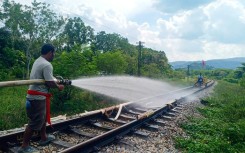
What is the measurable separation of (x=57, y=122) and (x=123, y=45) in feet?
197

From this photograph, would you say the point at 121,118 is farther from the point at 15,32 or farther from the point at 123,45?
the point at 123,45

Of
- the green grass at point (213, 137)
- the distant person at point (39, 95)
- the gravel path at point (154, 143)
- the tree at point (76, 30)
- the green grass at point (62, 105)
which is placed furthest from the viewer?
the tree at point (76, 30)

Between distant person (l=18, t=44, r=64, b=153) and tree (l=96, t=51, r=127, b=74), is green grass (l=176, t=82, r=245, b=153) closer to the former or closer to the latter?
distant person (l=18, t=44, r=64, b=153)

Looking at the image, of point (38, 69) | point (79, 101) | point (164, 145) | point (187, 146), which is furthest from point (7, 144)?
point (79, 101)

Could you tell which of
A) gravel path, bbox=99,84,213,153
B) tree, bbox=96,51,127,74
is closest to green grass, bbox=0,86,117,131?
gravel path, bbox=99,84,213,153

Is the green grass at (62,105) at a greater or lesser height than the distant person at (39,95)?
lesser

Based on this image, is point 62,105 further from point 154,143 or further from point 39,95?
point 39,95

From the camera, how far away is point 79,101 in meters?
13.1

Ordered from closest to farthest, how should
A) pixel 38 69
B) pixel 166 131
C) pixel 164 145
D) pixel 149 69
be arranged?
pixel 38 69, pixel 164 145, pixel 166 131, pixel 149 69

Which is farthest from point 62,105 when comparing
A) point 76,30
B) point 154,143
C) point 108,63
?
point 76,30

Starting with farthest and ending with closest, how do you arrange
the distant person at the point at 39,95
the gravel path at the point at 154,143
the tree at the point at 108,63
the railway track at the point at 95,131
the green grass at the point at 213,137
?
the tree at the point at 108,63, the green grass at the point at 213,137, the gravel path at the point at 154,143, the railway track at the point at 95,131, the distant person at the point at 39,95

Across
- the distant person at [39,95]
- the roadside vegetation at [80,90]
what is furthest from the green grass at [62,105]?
the distant person at [39,95]

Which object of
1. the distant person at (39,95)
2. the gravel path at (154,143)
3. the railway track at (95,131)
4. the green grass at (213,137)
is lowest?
the green grass at (213,137)

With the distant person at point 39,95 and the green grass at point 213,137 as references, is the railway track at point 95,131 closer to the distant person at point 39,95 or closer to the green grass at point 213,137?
the distant person at point 39,95
